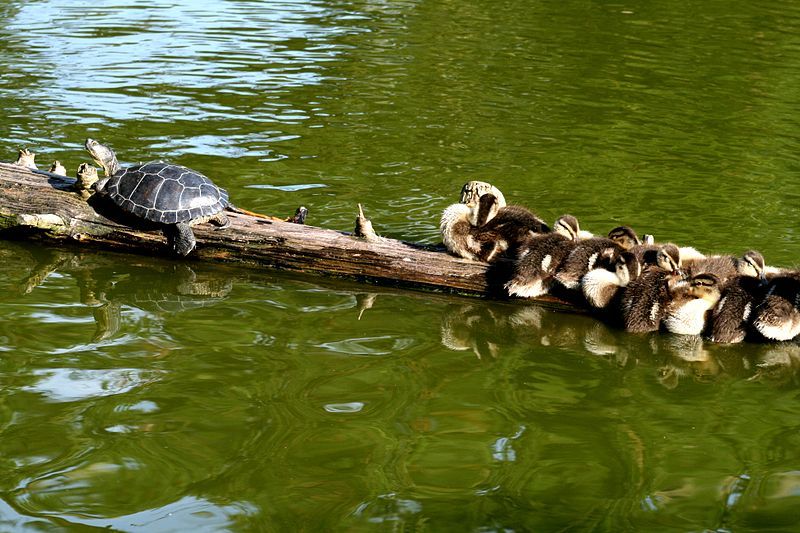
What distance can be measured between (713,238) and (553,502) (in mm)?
4902

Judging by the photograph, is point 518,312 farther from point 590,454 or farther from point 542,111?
point 542,111

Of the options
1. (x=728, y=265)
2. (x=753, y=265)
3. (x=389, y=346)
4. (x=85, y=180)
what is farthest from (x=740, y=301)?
(x=85, y=180)

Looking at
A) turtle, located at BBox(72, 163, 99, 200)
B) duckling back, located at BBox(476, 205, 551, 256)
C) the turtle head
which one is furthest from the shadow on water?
the turtle head

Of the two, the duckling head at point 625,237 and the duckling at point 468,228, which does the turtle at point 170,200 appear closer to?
the duckling at point 468,228

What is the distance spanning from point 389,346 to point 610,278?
1652mm

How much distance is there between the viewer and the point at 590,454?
5.45 m

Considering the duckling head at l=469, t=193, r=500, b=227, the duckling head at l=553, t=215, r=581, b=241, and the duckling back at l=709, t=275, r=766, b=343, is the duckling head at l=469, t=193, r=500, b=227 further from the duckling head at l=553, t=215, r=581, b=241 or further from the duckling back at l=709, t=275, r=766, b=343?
the duckling back at l=709, t=275, r=766, b=343

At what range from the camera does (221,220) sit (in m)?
8.14

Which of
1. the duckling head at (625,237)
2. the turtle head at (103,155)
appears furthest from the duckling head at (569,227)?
the turtle head at (103,155)

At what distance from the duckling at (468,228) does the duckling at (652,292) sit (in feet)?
3.67

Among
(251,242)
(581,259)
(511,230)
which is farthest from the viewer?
(251,242)

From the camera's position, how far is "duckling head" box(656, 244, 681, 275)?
704cm

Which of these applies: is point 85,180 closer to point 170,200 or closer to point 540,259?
point 170,200

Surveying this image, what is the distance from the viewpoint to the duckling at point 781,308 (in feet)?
21.9
